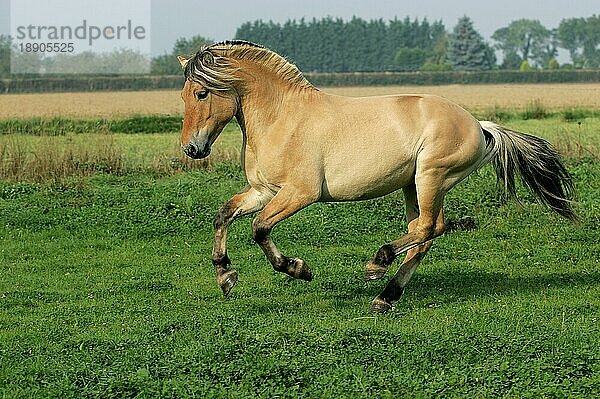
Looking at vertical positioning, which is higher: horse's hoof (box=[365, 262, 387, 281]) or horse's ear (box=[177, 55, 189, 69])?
horse's ear (box=[177, 55, 189, 69])

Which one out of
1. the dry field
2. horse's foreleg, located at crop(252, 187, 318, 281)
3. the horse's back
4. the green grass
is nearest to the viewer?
the green grass

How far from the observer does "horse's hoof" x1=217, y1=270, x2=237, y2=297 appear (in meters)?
7.84

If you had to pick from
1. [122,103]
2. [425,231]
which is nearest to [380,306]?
[425,231]

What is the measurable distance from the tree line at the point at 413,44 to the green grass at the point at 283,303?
68308 millimetres

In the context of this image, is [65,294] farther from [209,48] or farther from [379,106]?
[379,106]

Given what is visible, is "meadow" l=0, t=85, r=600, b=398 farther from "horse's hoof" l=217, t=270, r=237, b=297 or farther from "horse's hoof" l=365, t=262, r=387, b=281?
"horse's hoof" l=365, t=262, r=387, b=281

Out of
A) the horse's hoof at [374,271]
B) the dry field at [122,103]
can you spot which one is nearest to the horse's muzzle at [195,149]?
the horse's hoof at [374,271]

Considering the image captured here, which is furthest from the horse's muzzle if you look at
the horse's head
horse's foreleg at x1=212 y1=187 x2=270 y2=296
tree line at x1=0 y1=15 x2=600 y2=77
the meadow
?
tree line at x1=0 y1=15 x2=600 y2=77

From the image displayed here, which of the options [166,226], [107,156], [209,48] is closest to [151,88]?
[107,156]

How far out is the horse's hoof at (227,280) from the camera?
7.84m

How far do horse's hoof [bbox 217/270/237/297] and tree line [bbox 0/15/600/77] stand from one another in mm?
72401

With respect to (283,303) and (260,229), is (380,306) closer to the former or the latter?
(283,303)

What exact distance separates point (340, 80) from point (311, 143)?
49.5m

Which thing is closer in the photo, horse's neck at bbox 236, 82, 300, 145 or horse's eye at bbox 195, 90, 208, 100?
horse's eye at bbox 195, 90, 208, 100
